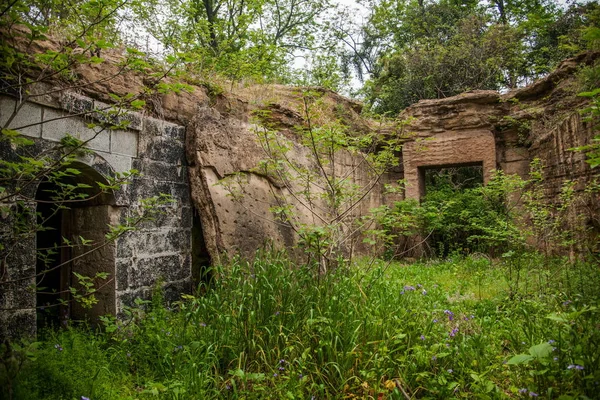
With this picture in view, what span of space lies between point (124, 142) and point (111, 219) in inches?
33.3

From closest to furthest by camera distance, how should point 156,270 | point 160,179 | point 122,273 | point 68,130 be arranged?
point 68,130 → point 122,273 → point 156,270 → point 160,179

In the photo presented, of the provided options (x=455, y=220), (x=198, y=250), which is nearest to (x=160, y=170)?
(x=198, y=250)

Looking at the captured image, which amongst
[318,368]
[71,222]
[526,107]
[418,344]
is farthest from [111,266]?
[526,107]

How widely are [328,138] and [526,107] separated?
719 cm

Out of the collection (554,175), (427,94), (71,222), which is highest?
(427,94)

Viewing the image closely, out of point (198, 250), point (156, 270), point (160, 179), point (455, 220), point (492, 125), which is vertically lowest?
point (156, 270)

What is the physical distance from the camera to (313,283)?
4074mm

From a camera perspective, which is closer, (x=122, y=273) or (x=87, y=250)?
(x=122, y=273)

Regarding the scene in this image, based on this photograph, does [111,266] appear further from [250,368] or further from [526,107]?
[526,107]

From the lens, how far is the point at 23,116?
3607 millimetres

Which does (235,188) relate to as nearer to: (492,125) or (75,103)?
(75,103)

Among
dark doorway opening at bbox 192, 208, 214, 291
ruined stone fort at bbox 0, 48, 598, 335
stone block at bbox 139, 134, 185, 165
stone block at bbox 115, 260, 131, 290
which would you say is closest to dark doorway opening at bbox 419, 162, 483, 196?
ruined stone fort at bbox 0, 48, 598, 335

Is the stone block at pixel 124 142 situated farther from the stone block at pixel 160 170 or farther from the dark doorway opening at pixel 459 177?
the dark doorway opening at pixel 459 177

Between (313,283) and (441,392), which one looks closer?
(441,392)
